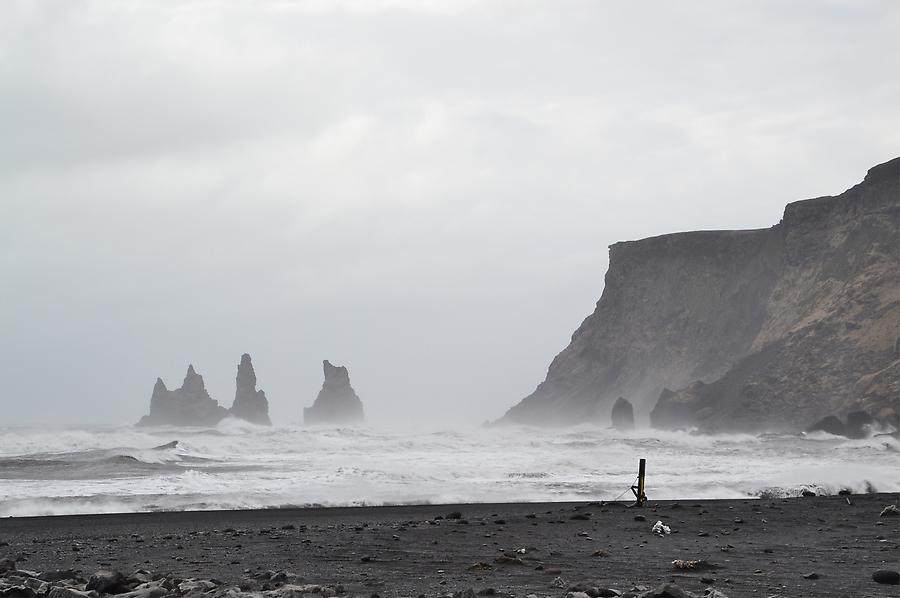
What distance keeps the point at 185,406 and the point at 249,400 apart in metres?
7.98

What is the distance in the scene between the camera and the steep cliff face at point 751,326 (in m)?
60.1

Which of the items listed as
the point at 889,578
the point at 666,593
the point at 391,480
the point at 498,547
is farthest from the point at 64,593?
the point at 391,480

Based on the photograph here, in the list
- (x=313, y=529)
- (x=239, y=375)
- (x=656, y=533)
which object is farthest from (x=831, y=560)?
(x=239, y=375)

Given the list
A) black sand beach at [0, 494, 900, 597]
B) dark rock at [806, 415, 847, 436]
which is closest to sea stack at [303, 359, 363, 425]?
dark rock at [806, 415, 847, 436]

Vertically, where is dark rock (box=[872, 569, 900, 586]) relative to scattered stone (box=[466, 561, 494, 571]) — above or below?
above

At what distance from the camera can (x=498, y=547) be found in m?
11.1

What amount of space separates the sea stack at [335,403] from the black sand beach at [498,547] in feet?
290

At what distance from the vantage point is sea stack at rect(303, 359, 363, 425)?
343 ft

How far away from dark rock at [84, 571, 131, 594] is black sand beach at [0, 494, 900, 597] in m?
0.97

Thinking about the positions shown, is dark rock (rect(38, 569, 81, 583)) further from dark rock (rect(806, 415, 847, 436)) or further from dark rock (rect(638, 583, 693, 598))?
dark rock (rect(806, 415, 847, 436))

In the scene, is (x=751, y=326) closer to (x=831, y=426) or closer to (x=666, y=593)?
(x=831, y=426)

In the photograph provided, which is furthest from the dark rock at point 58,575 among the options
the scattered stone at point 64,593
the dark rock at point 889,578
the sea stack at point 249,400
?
the sea stack at point 249,400

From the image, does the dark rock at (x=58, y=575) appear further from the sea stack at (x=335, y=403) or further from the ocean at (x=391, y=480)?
the sea stack at (x=335, y=403)

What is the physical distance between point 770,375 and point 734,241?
25.8 metres
